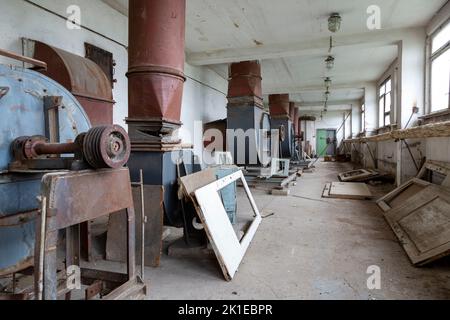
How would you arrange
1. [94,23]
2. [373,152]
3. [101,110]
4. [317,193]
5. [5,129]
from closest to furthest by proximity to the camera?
[5,129], [101,110], [94,23], [317,193], [373,152]

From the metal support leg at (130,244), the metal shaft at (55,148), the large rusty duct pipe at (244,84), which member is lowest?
the metal support leg at (130,244)

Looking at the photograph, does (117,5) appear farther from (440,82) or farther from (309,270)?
(440,82)

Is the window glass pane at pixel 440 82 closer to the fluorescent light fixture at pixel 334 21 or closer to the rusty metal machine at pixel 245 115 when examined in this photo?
the fluorescent light fixture at pixel 334 21

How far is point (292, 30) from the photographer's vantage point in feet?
17.6

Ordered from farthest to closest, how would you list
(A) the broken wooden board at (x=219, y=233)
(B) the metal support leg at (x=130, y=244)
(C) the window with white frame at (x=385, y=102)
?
(C) the window with white frame at (x=385, y=102) < (A) the broken wooden board at (x=219, y=233) < (B) the metal support leg at (x=130, y=244)

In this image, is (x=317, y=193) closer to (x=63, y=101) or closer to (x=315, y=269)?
(x=315, y=269)

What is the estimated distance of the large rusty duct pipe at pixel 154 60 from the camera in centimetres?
220

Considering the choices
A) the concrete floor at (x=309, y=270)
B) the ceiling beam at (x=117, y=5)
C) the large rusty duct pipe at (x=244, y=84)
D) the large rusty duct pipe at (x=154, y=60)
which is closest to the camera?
the concrete floor at (x=309, y=270)

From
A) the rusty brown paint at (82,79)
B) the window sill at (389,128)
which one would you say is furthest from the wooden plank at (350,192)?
the rusty brown paint at (82,79)

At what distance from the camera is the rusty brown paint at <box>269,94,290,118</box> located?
9561mm

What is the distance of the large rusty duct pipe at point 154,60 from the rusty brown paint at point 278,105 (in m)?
7.51

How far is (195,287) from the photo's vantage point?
1772mm

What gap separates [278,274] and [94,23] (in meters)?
3.90

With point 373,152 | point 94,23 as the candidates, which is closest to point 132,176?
point 94,23
